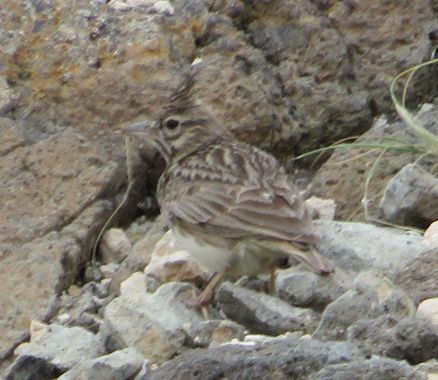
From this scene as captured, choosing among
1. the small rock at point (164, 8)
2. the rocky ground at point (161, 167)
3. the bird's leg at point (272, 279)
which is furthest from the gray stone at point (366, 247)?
the small rock at point (164, 8)

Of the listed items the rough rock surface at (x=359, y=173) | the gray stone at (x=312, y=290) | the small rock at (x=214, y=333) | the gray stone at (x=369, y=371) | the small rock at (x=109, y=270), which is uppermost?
the gray stone at (x=369, y=371)

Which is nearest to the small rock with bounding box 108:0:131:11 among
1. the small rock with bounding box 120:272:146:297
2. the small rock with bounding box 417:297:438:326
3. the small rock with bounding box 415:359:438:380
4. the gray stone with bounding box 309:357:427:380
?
the small rock with bounding box 120:272:146:297

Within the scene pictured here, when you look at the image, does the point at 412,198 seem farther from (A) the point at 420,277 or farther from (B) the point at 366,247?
(A) the point at 420,277

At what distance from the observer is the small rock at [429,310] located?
6918 mm

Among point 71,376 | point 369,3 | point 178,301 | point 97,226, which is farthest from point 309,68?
point 71,376

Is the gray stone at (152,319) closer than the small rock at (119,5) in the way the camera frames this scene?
Yes

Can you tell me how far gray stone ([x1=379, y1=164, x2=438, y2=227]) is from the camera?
8.38 metres

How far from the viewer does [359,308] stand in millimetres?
7055

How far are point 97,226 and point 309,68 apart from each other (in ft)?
5.28

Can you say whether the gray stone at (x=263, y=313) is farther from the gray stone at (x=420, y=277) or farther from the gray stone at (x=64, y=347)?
the gray stone at (x=64, y=347)

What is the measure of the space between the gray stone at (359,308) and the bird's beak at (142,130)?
2169 millimetres

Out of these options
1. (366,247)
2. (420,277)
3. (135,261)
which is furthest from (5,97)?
(420,277)

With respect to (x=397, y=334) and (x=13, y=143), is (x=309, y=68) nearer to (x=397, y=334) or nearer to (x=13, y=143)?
(x=13, y=143)

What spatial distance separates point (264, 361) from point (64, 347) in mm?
1703
